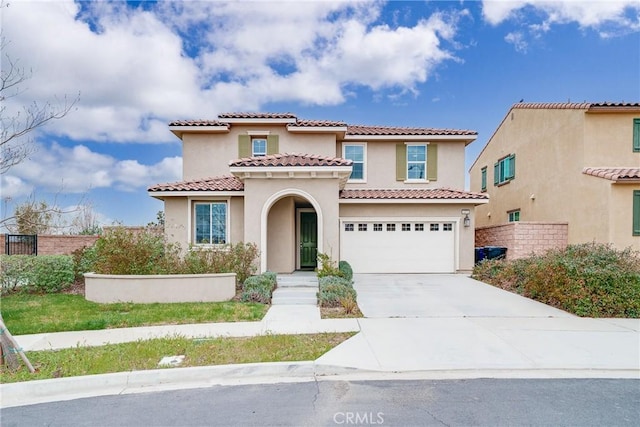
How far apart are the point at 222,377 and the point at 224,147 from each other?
13.5m

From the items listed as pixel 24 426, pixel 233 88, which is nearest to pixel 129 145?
pixel 233 88

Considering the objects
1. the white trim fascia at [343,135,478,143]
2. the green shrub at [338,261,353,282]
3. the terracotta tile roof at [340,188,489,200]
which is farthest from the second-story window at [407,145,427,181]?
the green shrub at [338,261,353,282]

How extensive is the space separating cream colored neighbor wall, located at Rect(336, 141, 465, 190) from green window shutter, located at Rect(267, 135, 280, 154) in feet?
9.67

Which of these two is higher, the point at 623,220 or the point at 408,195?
→ the point at 408,195

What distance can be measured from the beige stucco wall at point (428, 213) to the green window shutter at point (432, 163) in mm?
2515

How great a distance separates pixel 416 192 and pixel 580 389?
11.5m

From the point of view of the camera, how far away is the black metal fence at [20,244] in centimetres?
1816

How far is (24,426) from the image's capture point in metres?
4.36

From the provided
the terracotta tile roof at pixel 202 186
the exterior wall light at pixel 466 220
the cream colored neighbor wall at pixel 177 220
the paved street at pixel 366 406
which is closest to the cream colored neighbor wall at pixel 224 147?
the terracotta tile roof at pixel 202 186

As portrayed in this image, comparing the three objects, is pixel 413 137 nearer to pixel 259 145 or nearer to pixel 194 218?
pixel 259 145

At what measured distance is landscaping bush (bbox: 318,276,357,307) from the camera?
32.7 feet

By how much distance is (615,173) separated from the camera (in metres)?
14.5

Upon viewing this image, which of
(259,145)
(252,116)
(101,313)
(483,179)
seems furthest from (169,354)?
(483,179)

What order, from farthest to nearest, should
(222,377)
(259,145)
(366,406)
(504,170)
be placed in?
(504,170) → (259,145) → (222,377) → (366,406)
